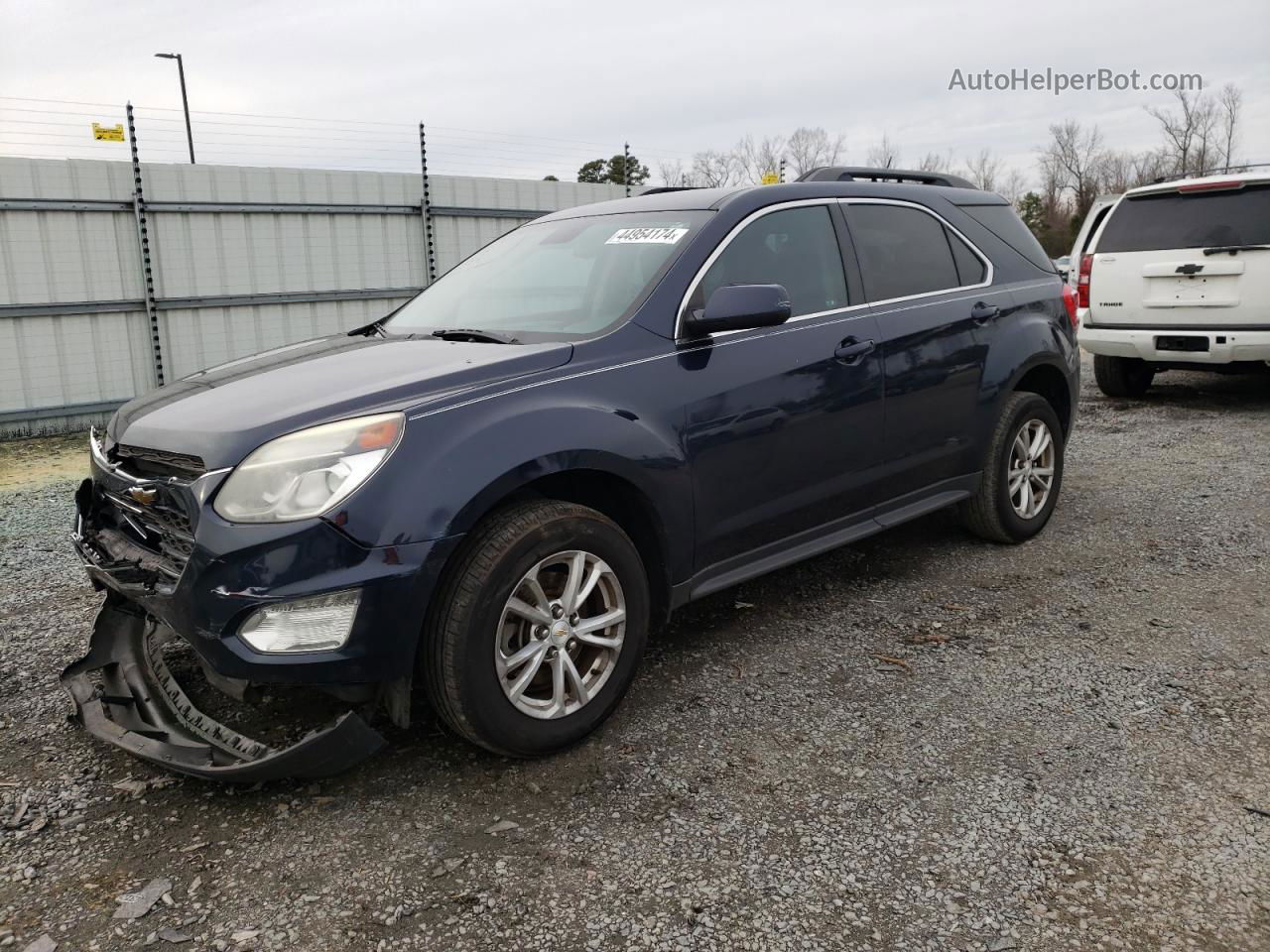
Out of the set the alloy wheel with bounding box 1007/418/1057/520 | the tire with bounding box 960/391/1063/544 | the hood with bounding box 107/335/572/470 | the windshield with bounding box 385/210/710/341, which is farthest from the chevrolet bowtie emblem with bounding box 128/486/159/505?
the alloy wheel with bounding box 1007/418/1057/520

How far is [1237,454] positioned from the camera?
22.4 feet

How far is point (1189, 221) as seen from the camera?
8.06m

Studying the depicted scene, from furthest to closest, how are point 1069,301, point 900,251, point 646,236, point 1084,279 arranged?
point 1084,279 < point 1069,301 < point 900,251 < point 646,236

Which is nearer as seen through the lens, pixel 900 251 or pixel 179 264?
pixel 900 251

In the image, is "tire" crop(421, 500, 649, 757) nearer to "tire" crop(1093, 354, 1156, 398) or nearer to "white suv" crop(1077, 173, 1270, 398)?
"white suv" crop(1077, 173, 1270, 398)

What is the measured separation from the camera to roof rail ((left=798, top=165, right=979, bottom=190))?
421 centimetres

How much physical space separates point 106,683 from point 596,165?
143ft

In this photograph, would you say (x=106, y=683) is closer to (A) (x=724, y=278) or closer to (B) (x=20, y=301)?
(A) (x=724, y=278)

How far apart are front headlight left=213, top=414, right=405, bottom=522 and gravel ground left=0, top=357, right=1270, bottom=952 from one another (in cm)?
87

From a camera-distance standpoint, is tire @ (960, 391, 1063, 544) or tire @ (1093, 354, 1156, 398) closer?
tire @ (960, 391, 1063, 544)

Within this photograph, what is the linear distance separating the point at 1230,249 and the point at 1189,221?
46 centimetres

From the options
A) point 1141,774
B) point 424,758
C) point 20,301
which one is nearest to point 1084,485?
point 1141,774

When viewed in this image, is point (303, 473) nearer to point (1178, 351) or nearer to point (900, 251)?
point (900, 251)

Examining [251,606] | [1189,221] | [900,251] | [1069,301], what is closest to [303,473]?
[251,606]
